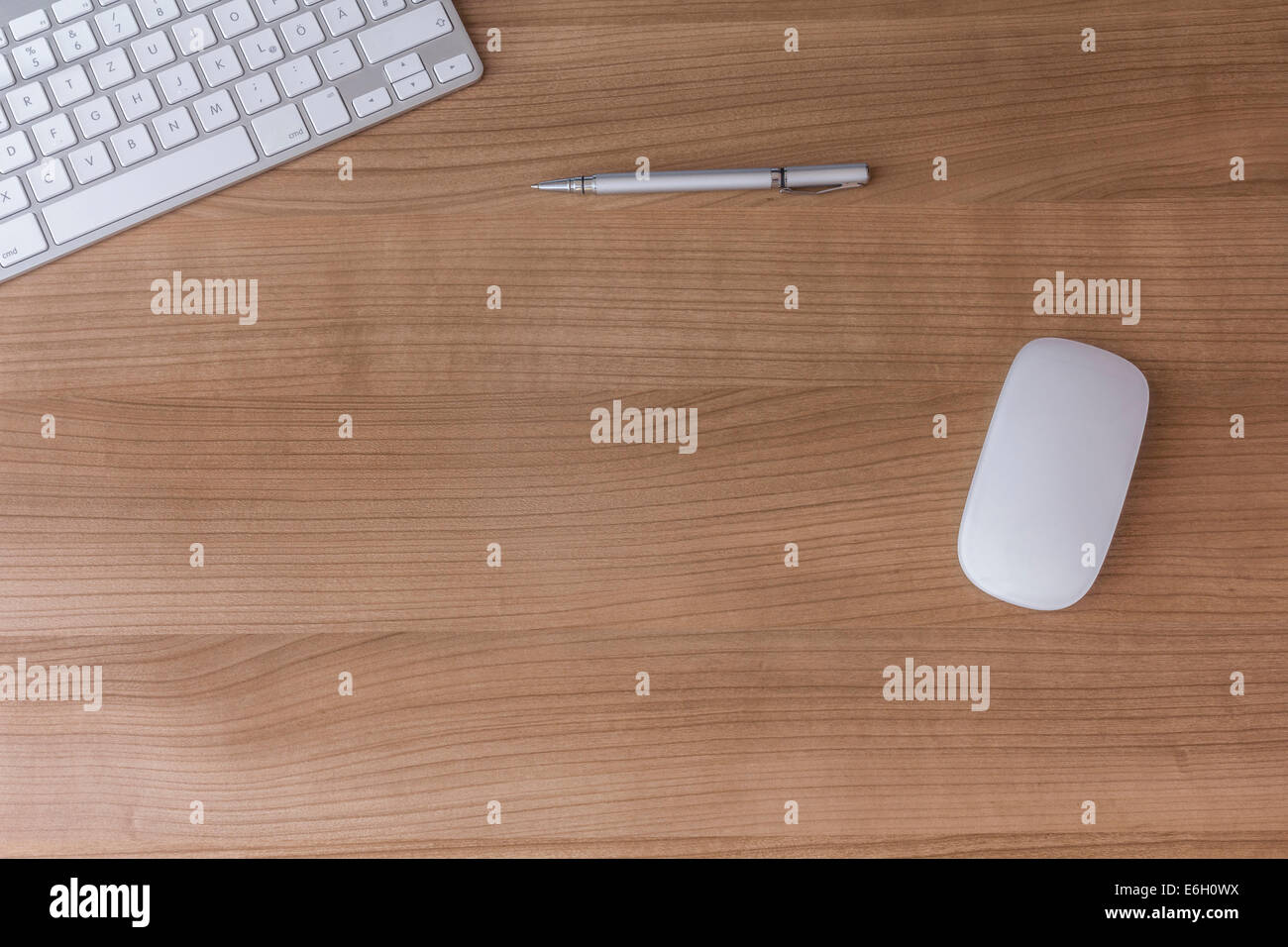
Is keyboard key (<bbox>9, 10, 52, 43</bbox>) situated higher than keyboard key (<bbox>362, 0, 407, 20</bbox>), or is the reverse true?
keyboard key (<bbox>362, 0, 407, 20</bbox>)

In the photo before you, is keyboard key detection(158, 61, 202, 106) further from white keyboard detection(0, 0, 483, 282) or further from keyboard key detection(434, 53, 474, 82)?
keyboard key detection(434, 53, 474, 82)

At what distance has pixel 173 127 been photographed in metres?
0.58

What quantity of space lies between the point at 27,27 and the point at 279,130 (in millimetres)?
179

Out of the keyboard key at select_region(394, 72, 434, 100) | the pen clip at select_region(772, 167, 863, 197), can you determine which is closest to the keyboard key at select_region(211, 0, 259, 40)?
the keyboard key at select_region(394, 72, 434, 100)

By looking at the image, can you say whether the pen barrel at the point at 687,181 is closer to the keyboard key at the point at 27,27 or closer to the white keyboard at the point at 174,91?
the white keyboard at the point at 174,91

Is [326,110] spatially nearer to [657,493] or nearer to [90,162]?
[90,162]

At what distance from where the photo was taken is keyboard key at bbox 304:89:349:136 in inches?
23.0

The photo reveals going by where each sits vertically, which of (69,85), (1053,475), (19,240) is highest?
(69,85)

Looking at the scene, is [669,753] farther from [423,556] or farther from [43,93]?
[43,93]

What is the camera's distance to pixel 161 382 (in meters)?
0.58

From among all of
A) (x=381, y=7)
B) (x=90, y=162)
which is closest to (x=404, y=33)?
(x=381, y=7)

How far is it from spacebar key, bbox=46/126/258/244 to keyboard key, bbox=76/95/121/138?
0.03m
